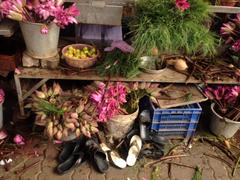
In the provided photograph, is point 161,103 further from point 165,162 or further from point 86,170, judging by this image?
point 86,170

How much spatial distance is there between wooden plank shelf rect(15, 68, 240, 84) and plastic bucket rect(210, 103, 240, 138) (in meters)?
0.33

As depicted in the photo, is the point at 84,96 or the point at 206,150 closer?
the point at 84,96

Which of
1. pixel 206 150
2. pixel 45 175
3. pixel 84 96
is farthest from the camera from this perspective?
pixel 206 150

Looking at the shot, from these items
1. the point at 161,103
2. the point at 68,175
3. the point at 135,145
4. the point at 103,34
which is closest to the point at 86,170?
the point at 68,175

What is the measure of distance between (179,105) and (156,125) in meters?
0.28

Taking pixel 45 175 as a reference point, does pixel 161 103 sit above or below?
above

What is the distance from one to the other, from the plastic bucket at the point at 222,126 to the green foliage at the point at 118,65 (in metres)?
0.88

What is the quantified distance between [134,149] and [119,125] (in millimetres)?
240

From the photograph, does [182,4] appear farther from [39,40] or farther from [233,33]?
[39,40]

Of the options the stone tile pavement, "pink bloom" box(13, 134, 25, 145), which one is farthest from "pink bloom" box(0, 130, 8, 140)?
the stone tile pavement

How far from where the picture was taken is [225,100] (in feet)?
8.69

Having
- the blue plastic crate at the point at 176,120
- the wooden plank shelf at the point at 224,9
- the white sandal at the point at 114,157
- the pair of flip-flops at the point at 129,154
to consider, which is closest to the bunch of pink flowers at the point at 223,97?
the blue plastic crate at the point at 176,120

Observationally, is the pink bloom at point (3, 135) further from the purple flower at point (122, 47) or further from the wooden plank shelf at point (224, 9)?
the wooden plank shelf at point (224, 9)

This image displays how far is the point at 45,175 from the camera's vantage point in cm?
224
